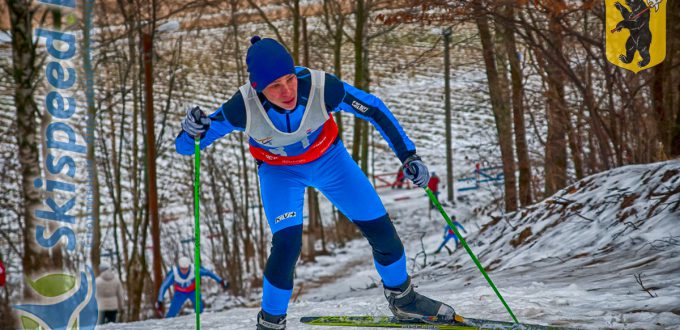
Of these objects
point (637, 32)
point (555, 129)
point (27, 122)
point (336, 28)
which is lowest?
point (555, 129)

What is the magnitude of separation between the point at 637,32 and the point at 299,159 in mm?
3735

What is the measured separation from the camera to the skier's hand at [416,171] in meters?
4.00

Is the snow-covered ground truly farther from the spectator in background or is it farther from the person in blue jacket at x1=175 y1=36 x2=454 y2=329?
the spectator in background

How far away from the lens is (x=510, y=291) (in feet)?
16.6

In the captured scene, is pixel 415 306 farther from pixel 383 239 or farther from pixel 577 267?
pixel 577 267

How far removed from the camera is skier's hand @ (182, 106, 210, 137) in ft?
12.6

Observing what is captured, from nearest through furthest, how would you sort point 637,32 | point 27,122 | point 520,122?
1. point 637,32
2. point 27,122
3. point 520,122

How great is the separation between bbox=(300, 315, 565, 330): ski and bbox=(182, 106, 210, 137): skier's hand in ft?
5.18

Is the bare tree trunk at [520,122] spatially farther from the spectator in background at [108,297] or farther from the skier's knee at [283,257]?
the skier's knee at [283,257]

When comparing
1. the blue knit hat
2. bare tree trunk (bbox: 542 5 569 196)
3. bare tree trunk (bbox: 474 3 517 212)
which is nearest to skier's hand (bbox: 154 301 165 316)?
bare tree trunk (bbox: 474 3 517 212)

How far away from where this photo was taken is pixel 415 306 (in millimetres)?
4145

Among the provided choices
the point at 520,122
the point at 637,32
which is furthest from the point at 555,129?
the point at 637,32

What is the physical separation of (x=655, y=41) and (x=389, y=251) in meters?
3.48

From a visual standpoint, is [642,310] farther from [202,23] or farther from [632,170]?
[202,23]
